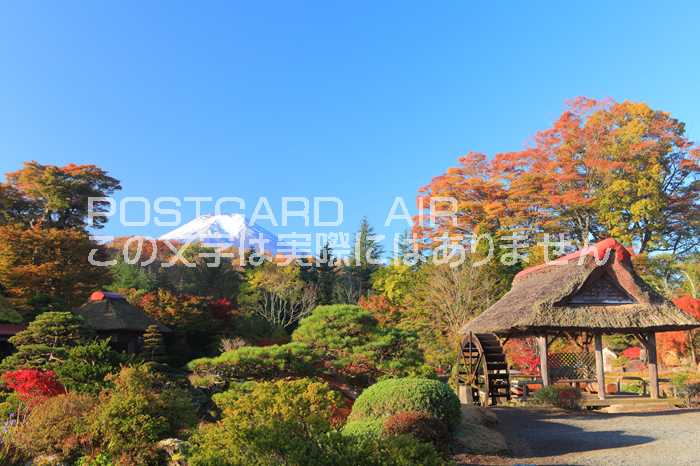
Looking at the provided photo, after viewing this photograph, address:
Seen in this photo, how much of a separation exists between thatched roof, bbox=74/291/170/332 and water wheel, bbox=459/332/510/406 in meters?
12.9

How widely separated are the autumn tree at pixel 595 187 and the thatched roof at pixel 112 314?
1937cm

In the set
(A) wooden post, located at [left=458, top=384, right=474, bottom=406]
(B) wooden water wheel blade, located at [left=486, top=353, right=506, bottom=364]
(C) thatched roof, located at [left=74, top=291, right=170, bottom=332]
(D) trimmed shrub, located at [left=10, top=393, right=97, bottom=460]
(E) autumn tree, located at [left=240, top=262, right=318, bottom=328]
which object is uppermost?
(E) autumn tree, located at [left=240, top=262, right=318, bottom=328]

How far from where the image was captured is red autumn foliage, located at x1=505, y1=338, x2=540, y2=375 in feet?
73.8

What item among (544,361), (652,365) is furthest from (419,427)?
(652,365)

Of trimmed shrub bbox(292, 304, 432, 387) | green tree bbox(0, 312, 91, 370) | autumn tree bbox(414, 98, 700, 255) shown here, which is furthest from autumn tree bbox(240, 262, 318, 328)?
trimmed shrub bbox(292, 304, 432, 387)

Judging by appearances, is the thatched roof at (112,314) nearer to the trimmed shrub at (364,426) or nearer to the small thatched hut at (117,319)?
the small thatched hut at (117,319)

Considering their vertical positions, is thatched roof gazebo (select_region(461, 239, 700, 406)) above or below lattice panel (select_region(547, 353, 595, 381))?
above

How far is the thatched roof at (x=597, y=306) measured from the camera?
14656mm

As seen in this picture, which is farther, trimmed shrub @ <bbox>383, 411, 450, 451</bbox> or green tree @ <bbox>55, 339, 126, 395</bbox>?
green tree @ <bbox>55, 339, 126, 395</bbox>

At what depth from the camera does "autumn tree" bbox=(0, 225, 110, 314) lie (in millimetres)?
22719

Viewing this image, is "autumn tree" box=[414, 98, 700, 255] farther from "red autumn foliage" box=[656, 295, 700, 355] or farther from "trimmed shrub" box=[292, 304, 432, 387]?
"trimmed shrub" box=[292, 304, 432, 387]

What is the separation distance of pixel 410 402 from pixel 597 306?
886cm

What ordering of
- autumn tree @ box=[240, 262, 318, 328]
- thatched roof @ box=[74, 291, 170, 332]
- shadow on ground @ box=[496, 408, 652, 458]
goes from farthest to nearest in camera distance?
autumn tree @ box=[240, 262, 318, 328]
thatched roof @ box=[74, 291, 170, 332]
shadow on ground @ box=[496, 408, 652, 458]

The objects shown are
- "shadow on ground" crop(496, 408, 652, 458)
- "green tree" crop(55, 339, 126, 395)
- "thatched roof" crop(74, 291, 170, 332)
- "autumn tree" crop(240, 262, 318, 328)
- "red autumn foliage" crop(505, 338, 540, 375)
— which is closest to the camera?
"shadow on ground" crop(496, 408, 652, 458)
